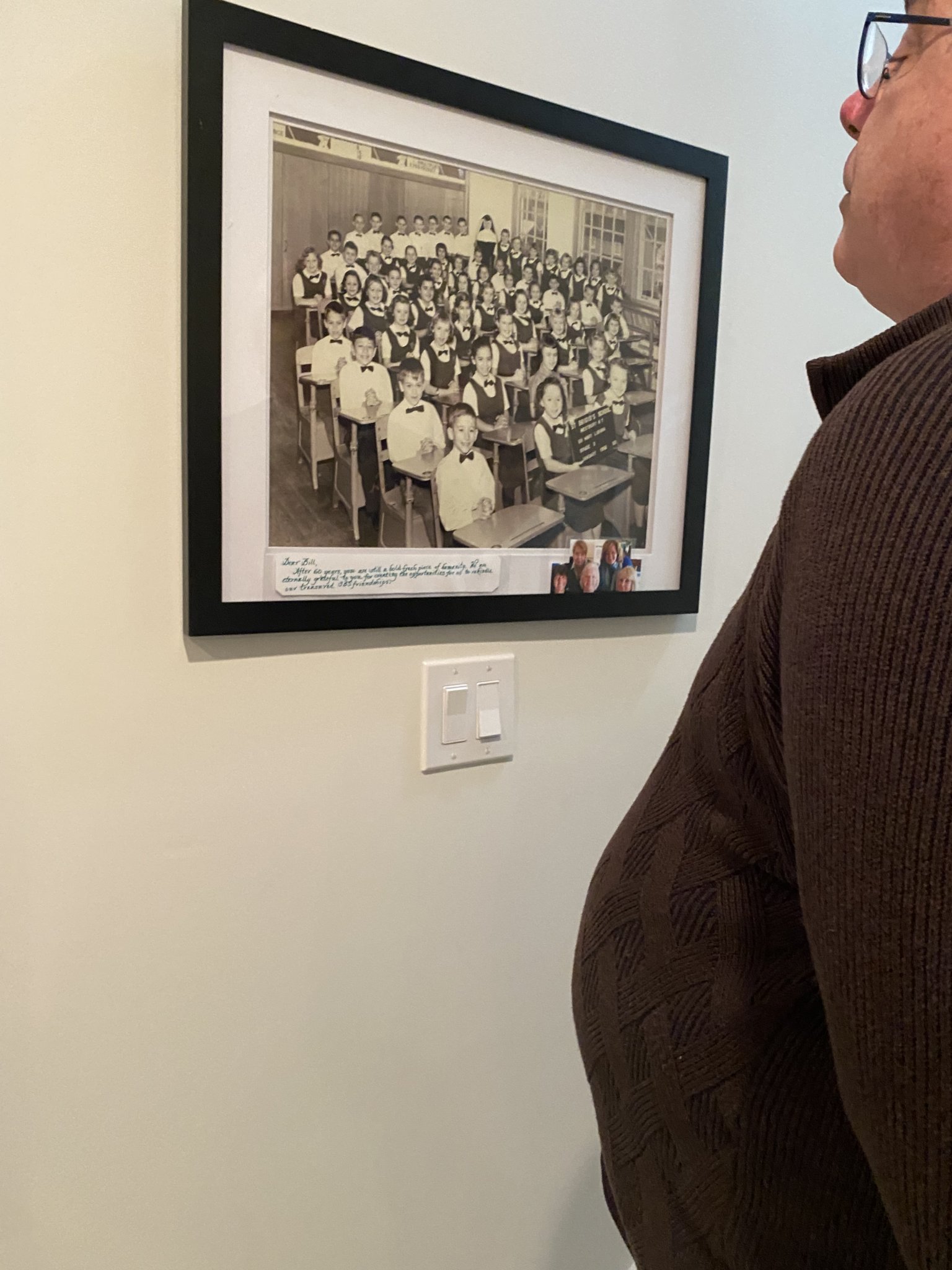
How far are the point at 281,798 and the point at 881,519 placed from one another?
2.20 feet

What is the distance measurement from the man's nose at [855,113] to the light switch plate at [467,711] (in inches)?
22.9

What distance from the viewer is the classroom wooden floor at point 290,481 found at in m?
0.78

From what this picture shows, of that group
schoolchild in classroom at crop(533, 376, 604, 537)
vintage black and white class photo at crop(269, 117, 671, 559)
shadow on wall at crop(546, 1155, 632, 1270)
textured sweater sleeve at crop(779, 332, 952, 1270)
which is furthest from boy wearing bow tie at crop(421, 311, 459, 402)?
shadow on wall at crop(546, 1155, 632, 1270)

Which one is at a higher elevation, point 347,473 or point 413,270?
point 413,270

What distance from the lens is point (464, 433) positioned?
89 cm

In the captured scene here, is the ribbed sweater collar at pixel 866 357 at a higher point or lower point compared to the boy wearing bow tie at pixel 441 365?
lower

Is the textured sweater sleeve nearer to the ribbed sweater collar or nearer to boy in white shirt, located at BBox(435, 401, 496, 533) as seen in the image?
the ribbed sweater collar

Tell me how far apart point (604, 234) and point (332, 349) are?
0.35 m

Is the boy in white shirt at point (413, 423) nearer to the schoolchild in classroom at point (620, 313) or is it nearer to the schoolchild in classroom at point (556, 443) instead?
the schoolchild in classroom at point (556, 443)

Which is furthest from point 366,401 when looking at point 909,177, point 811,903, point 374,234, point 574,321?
point 811,903

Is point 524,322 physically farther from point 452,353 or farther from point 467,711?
point 467,711

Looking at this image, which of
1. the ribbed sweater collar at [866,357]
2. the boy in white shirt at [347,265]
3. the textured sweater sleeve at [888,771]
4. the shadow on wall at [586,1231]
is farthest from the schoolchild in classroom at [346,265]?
the shadow on wall at [586,1231]

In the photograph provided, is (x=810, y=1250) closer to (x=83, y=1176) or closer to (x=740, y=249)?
(x=83, y=1176)

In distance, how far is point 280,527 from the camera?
803 millimetres
